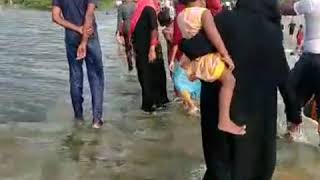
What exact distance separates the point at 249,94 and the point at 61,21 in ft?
11.7

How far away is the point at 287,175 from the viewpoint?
273 inches

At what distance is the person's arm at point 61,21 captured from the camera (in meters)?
8.47

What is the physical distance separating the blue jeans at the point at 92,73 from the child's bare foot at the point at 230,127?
3484mm

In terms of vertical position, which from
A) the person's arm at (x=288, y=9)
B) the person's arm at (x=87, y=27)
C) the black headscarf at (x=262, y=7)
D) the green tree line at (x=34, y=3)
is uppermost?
the black headscarf at (x=262, y=7)

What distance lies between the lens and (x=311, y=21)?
7973 millimetres

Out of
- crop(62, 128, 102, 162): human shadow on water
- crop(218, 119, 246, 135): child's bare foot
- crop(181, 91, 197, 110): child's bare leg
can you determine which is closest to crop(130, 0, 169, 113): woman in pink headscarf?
crop(181, 91, 197, 110): child's bare leg

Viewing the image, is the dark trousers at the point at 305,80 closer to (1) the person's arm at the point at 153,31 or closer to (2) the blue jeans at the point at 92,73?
(2) the blue jeans at the point at 92,73

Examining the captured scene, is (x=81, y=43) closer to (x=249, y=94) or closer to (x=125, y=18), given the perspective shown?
(x=249, y=94)

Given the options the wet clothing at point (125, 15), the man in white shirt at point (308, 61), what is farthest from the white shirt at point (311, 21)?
the wet clothing at point (125, 15)

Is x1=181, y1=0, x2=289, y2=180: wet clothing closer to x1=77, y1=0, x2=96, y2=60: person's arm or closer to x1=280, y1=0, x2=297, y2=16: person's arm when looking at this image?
x1=280, y1=0, x2=297, y2=16: person's arm

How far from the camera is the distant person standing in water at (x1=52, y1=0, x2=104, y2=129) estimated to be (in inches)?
333

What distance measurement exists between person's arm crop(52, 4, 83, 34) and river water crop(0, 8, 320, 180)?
3.60 ft

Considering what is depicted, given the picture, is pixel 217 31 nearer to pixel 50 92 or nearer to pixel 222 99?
pixel 222 99

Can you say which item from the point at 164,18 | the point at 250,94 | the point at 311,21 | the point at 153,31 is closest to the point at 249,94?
the point at 250,94
